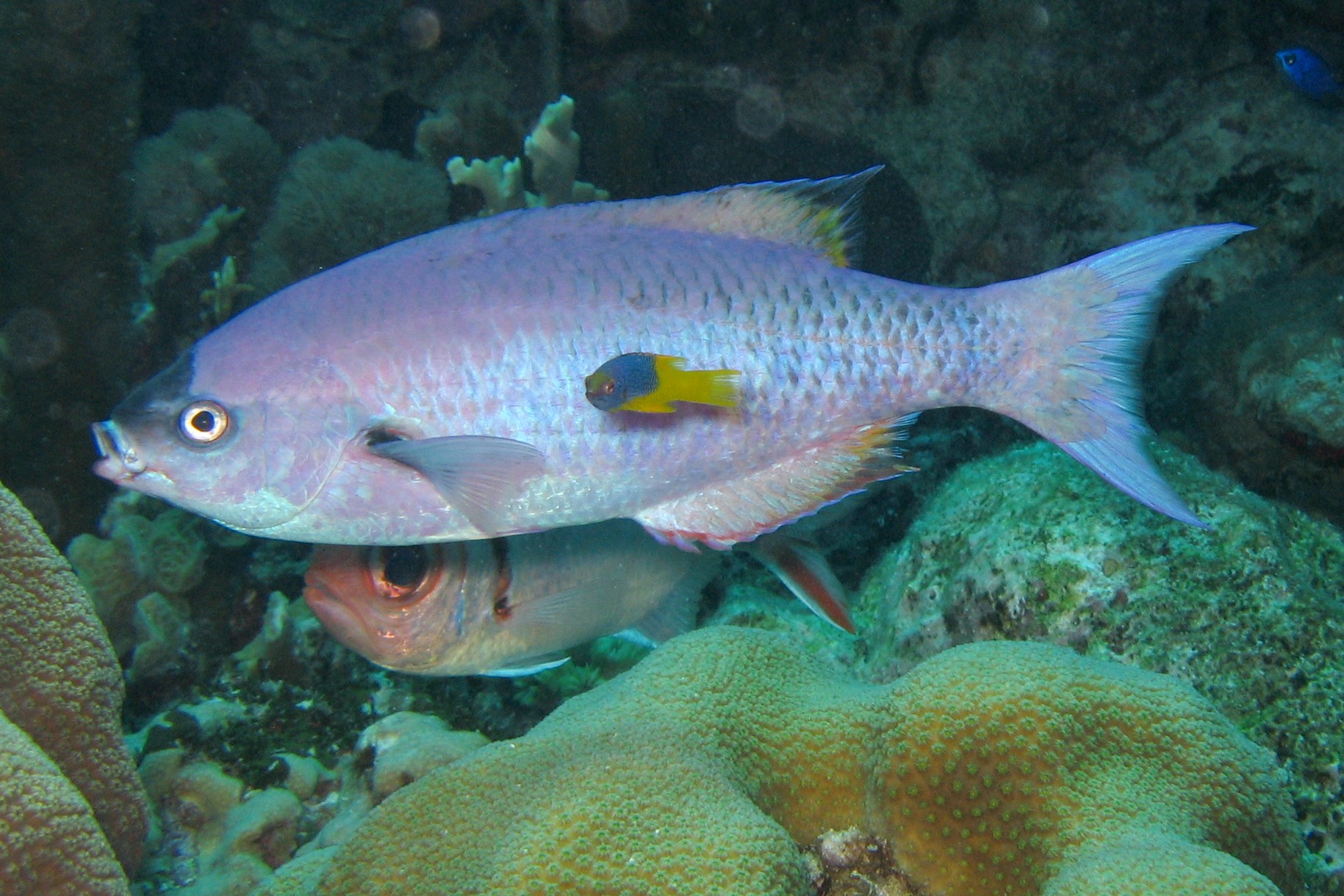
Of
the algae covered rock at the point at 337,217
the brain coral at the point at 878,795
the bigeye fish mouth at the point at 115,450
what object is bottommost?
the brain coral at the point at 878,795

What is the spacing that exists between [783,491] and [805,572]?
2.75 feet

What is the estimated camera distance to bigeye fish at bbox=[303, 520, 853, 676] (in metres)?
3.13

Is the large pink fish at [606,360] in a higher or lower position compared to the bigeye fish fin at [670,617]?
higher

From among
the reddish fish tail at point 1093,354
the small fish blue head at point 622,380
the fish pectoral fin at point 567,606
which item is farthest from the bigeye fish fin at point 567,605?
the reddish fish tail at point 1093,354

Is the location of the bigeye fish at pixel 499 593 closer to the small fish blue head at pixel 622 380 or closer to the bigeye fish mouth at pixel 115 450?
the bigeye fish mouth at pixel 115 450

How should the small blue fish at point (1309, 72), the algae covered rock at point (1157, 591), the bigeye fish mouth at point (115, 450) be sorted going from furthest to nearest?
the small blue fish at point (1309, 72) < the algae covered rock at point (1157, 591) < the bigeye fish mouth at point (115, 450)

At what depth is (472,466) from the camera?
6.81 feet

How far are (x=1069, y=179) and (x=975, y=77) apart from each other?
3.82 ft

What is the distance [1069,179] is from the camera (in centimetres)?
637

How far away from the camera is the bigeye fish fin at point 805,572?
3.09 metres

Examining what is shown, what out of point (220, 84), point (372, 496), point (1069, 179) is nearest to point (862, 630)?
point (372, 496)

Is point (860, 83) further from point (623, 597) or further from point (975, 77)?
point (623, 597)

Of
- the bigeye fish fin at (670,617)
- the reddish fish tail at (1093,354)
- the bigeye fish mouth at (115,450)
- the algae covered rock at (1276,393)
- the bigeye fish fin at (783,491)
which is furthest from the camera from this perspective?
the algae covered rock at (1276,393)

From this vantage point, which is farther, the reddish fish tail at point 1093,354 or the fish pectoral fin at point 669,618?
the fish pectoral fin at point 669,618
